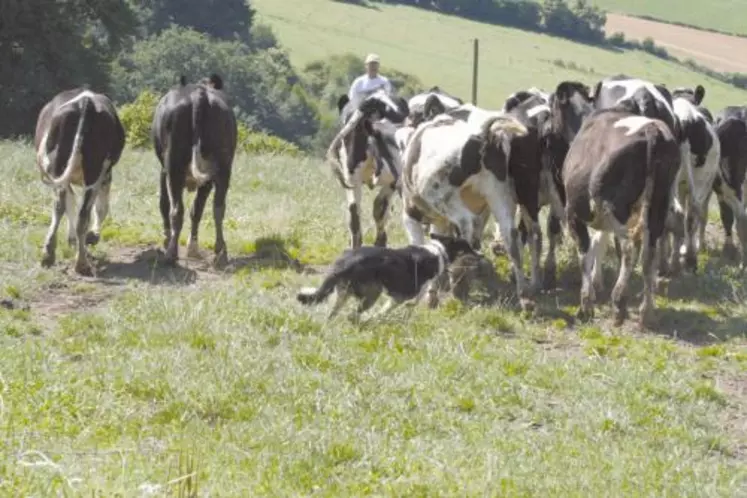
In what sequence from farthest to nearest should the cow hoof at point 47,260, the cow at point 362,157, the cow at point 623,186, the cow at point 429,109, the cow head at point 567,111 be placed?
the cow at point 429,109 < the cow at point 362,157 < the cow head at point 567,111 < the cow hoof at point 47,260 < the cow at point 623,186

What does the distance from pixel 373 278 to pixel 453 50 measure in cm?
7405

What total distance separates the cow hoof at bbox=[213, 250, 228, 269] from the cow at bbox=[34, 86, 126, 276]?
4.77 ft

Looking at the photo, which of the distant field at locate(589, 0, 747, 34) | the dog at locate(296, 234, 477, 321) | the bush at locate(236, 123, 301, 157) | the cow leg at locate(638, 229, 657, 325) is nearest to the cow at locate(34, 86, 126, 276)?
the dog at locate(296, 234, 477, 321)

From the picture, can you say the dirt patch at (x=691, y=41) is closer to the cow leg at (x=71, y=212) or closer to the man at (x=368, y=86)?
the man at (x=368, y=86)

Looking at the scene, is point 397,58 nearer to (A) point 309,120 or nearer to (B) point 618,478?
(A) point 309,120

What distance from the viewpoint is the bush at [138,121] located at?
2755cm

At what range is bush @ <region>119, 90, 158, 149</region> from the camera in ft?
90.4

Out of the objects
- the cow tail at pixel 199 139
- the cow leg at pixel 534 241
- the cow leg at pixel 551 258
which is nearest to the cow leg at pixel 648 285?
the cow leg at pixel 534 241

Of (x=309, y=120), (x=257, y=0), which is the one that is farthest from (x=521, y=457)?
(x=257, y=0)

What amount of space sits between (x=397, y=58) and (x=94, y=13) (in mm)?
42333

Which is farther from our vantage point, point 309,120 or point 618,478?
point 309,120

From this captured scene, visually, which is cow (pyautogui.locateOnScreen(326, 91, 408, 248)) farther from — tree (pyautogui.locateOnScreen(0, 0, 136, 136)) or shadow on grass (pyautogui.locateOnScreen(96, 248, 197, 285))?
tree (pyautogui.locateOnScreen(0, 0, 136, 136))

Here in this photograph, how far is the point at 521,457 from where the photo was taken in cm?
704

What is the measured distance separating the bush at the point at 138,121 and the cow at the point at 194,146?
13.9 m
